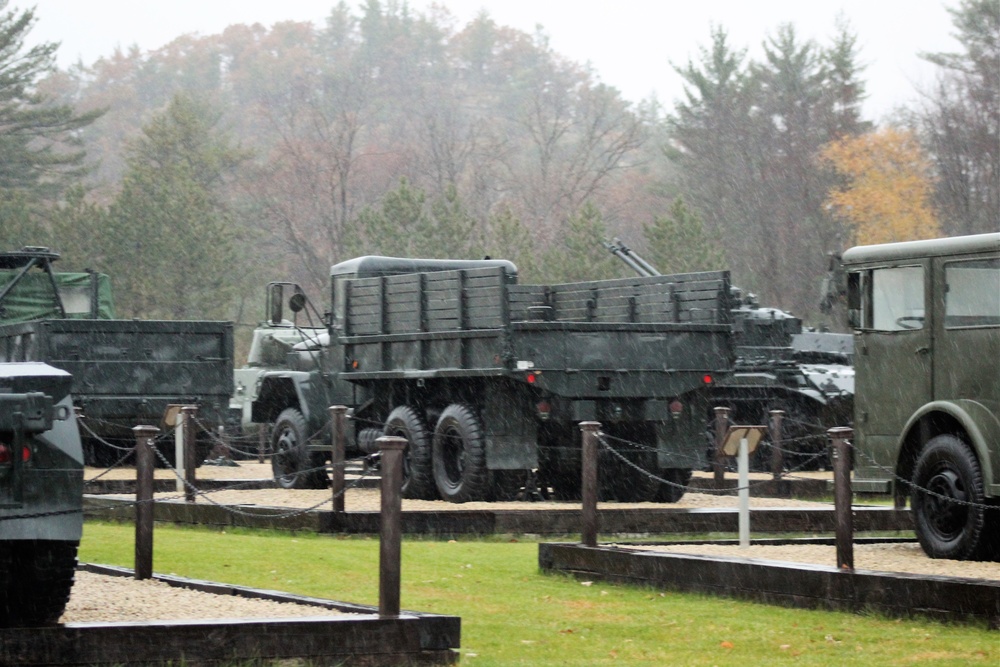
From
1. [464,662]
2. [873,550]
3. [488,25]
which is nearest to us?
[464,662]

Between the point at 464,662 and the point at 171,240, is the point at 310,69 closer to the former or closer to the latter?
the point at 171,240

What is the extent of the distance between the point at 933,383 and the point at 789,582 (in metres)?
2.43

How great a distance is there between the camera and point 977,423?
38.0 ft

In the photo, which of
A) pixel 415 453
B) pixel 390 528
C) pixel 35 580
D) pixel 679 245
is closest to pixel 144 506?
pixel 35 580

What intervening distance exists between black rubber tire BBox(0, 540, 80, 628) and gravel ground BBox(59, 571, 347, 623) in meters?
0.31

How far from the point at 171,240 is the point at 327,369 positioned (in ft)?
102

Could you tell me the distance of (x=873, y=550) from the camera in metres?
12.8

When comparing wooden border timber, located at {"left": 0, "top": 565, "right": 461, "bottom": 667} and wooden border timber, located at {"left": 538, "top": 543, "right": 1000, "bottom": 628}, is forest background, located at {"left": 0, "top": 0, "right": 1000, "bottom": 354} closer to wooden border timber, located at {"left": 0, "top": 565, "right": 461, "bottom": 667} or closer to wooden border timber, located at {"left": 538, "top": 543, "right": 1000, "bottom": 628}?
wooden border timber, located at {"left": 538, "top": 543, "right": 1000, "bottom": 628}

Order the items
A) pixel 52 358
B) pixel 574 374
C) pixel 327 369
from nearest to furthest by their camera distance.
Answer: pixel 574 374
pixel 327 369
pixel 52 358

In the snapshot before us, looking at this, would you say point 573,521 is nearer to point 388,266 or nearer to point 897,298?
point 897,298

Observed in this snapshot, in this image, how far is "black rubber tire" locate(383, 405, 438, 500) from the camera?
18531 millimetres

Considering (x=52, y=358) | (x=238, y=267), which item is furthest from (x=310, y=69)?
(x=52, y=358)

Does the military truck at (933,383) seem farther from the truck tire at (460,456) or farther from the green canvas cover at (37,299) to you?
the green canvas cover at (37,299)

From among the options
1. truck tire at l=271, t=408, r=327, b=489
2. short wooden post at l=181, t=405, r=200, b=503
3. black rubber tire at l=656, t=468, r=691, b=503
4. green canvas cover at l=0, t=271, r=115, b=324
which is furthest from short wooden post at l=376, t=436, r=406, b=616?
green canvas cover at l=0, t=271, r=115, b=324
